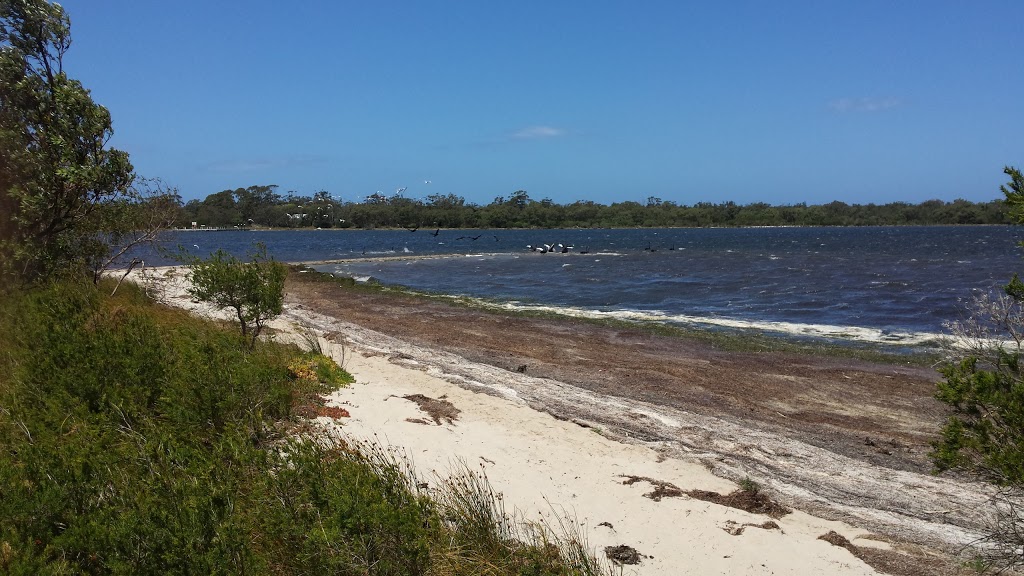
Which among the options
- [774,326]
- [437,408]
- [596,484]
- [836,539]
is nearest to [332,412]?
[437,408]

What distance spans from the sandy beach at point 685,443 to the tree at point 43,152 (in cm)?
508

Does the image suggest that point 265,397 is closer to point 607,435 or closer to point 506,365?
point 607,435

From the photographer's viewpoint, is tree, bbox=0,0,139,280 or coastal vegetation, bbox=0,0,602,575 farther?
tree, bbox=0,0,139,280

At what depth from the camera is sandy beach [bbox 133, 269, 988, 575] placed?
6.17 metres

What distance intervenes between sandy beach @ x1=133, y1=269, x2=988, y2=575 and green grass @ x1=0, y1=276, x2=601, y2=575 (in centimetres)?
136

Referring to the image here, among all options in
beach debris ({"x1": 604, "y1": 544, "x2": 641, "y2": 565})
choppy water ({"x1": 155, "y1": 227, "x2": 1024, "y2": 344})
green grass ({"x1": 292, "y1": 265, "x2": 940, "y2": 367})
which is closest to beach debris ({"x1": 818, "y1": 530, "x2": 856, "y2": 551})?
beach debris ({"x1": 604, "y1": 544, "x2": 641, "y2": 565})

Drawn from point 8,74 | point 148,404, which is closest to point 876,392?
point 148,404

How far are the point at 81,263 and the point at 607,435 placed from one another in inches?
395

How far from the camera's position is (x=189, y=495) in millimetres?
3723

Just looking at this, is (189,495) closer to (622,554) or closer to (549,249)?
(622,554)

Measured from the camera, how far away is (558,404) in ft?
37.0

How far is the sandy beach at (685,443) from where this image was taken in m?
6.17

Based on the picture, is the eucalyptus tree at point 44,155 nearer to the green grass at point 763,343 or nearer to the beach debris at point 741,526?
the beach debris at point 741,526

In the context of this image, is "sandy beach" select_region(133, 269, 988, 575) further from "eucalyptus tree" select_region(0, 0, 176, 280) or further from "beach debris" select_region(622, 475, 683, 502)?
"eucalyptus tree" select_region(0, 0, 176, 280)
